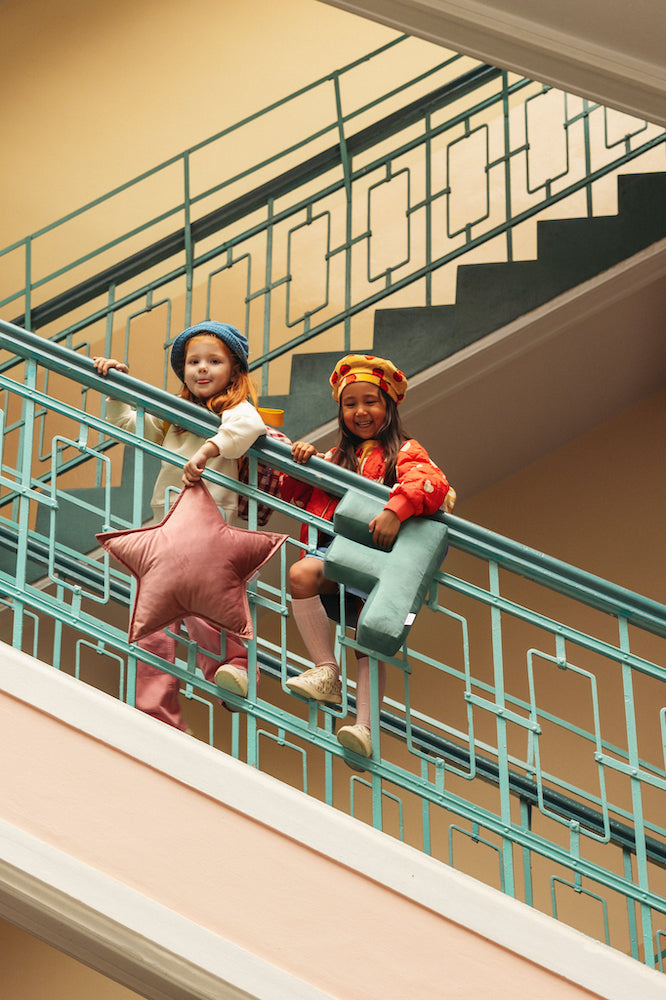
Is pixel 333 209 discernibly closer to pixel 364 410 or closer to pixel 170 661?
pixel 364 410

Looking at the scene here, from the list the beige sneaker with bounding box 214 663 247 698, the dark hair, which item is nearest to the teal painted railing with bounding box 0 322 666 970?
the beige sneaker with bounding box 214 663 247 698

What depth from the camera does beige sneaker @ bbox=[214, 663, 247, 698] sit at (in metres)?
3.49

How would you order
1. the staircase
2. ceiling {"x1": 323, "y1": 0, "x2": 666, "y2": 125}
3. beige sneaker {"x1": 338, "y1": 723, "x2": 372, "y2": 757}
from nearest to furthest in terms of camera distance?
beige sneaker {"x1": 338, "y1": 723, "x2": 372, "y2": 757}, ceiling {"x1": 323, "y1": 0, "x2": 666, "y2": 125}, the staircase

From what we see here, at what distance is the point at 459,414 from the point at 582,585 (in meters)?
2.60

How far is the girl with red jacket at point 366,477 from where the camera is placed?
353 centimetres

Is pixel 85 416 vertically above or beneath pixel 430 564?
above

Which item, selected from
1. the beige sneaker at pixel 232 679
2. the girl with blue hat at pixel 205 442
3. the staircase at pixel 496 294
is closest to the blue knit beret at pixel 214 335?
the girl with blue hat at pixel 205 442

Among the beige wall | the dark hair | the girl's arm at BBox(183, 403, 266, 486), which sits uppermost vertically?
the dark hair

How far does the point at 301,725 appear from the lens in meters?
3.60

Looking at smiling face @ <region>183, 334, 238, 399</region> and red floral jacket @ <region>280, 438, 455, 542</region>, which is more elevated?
smiling face @ <region>183, 334, 238, 399</region>

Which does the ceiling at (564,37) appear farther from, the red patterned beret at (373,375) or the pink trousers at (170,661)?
the pink trousers at (170,661)

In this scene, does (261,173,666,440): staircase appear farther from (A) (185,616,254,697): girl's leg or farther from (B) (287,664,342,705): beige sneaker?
(B) (287,664,342,705): beige sneaker

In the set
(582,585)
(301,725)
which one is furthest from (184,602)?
(582,585)

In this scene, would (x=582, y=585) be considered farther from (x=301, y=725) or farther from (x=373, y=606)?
(x=301, y=725)
